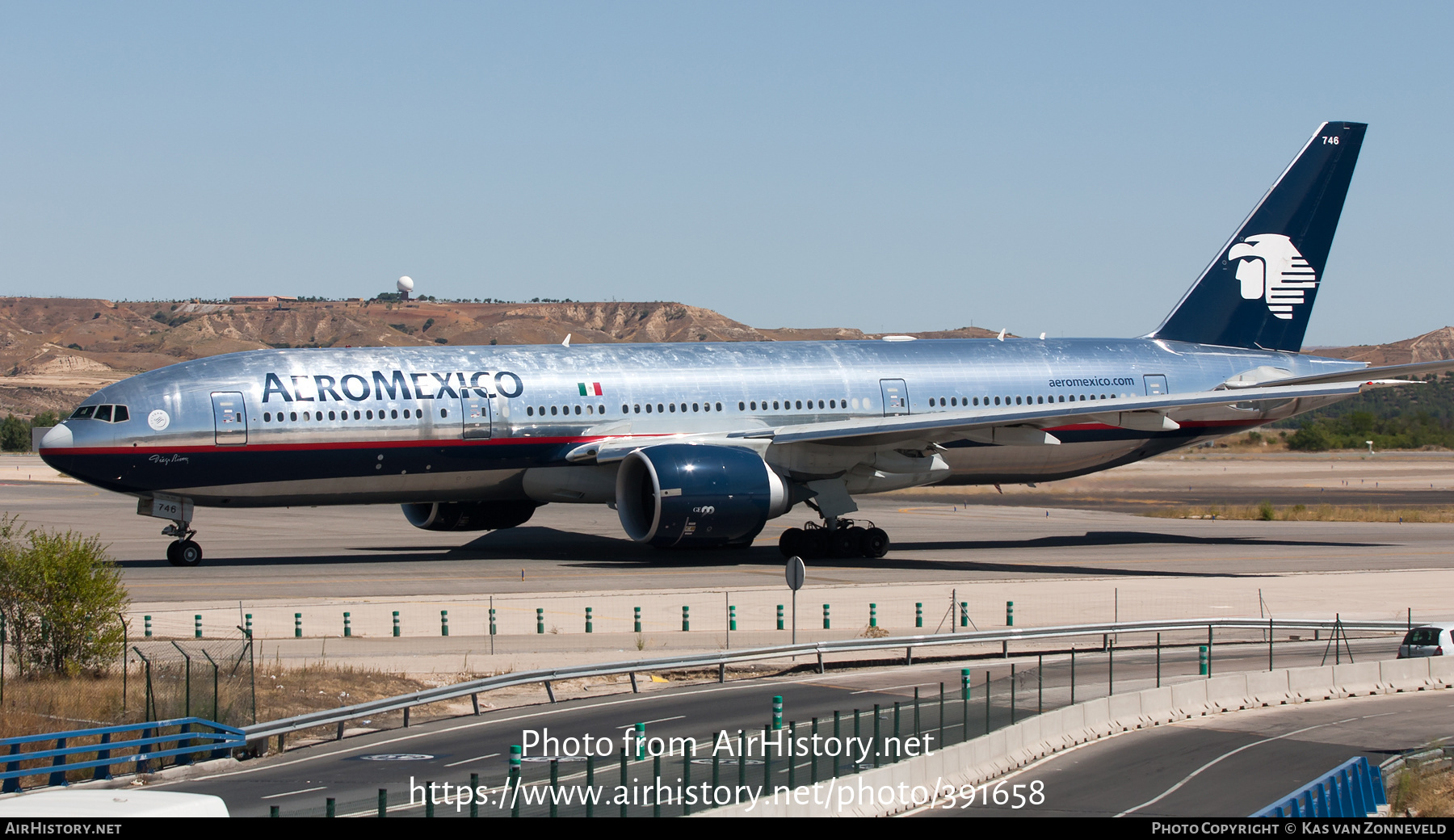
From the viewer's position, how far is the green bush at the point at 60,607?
23.9m

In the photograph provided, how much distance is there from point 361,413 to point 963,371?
17436mm

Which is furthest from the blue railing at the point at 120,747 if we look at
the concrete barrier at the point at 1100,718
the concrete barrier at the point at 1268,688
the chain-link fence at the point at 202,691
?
the concrete barrier at the point at 1268,688

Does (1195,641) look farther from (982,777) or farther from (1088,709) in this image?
(982,777)

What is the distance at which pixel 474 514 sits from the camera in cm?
4288

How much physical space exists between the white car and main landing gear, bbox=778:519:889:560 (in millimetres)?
16175

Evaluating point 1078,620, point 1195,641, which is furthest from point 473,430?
point 1195,641

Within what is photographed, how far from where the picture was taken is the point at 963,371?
43094 millimetres

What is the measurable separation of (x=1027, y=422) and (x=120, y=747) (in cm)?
2538

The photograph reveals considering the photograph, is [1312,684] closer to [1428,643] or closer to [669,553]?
[1428,643]

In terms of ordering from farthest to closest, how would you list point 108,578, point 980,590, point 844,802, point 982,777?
point 980,590, point 108,578, point 982,777, point 844,802

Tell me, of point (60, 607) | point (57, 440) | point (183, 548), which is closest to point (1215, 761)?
point (60, 607)

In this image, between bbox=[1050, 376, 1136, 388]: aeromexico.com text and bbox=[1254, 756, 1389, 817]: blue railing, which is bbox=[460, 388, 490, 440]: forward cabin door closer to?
bbox=[1050, 376, 1136, 388]: aeromexico.com text

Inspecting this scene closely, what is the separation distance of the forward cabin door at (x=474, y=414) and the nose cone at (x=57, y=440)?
9362 mm

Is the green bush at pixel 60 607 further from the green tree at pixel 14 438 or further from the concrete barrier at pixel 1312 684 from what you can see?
the green tree at pixel 14 438
